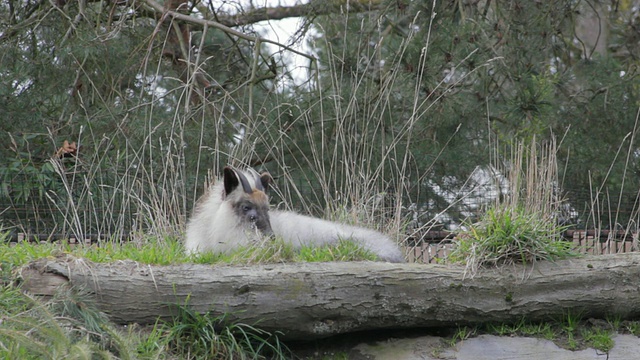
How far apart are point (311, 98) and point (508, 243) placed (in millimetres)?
5015

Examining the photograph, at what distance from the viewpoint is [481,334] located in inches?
222

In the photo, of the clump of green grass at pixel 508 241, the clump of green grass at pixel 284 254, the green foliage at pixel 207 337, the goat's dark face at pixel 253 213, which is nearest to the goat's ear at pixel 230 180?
the goat's dark face at pixel 253 213

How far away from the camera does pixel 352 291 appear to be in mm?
5359

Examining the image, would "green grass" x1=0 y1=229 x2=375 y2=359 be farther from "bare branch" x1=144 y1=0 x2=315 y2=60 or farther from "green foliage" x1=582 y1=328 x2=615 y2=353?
"bare branch" x1=144 y1=0 x2=315 y2=60

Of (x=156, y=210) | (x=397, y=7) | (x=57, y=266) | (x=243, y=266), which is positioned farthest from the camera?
(x=397, y=7)

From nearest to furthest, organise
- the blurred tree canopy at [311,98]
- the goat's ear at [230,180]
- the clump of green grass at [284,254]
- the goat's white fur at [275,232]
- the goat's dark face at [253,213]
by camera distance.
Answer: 1. the clump of green grass at [284,254]
2. the goat's white fur at [275,232]
3. the goat's dark face at [253,213]
4. the goat's ear at [230,180]
5. the blurred tree canopy at [311,98]

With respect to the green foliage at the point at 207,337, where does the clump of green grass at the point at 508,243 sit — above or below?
above

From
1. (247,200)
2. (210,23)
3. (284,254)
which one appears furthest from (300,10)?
(284,254)

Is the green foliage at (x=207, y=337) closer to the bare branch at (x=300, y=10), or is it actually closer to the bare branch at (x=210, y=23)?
the bare branch at (x=210, y=23)

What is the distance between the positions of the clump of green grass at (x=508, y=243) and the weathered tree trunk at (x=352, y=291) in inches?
3.5

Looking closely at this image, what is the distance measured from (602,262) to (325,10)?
5.97 m

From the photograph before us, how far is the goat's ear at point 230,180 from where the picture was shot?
21.2ft

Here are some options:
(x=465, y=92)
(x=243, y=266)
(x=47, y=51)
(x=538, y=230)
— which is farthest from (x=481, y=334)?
(x=47, y=51)

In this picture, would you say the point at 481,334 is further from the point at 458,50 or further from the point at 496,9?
the point at 496,9
